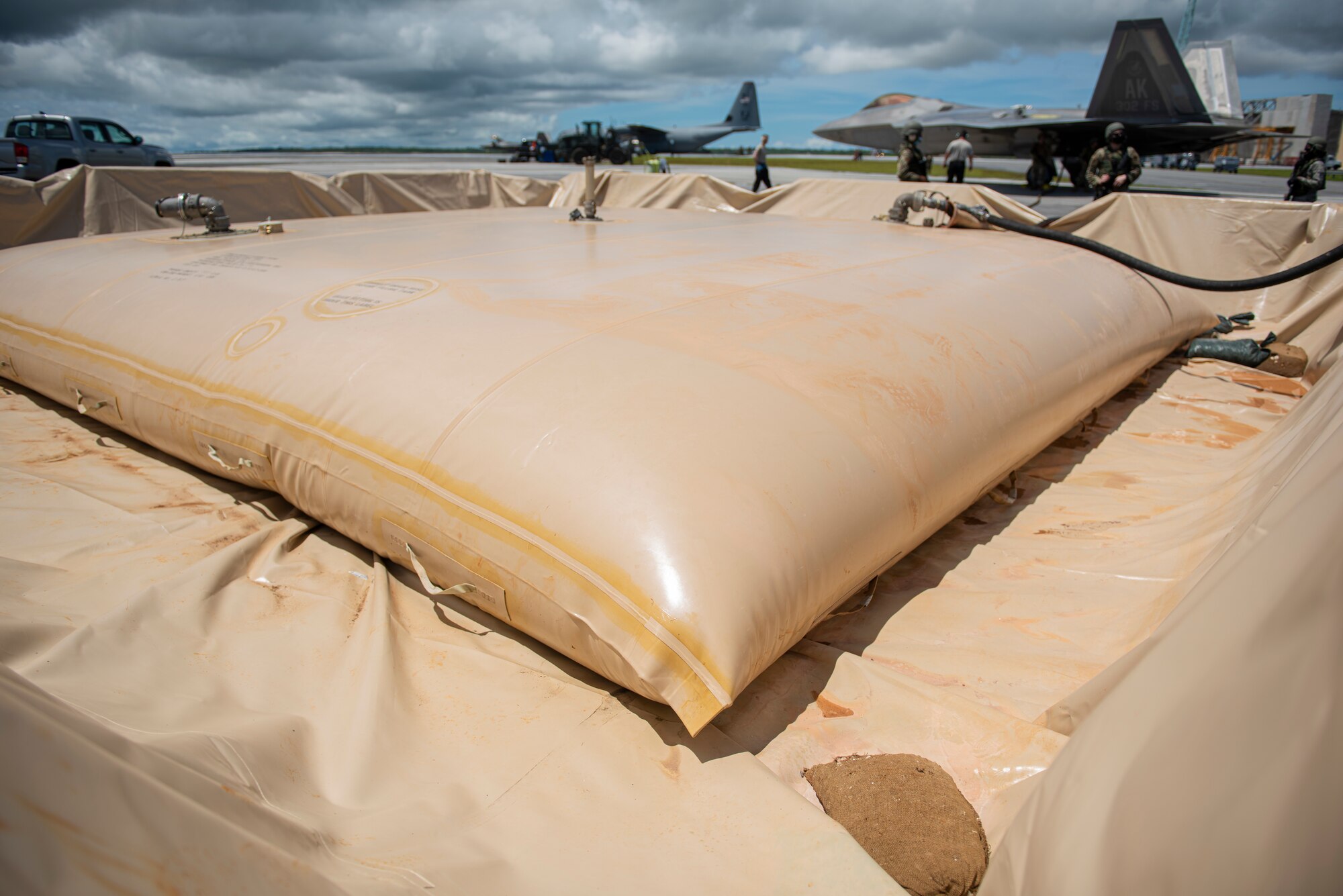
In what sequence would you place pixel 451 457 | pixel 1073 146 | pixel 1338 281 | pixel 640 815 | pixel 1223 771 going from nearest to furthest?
pixel 1223 771
pixel 640 815
pixel 451 457
pixel 1338 281
pixel 1073 146

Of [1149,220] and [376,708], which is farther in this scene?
[1149,220]

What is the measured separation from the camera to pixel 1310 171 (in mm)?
6047

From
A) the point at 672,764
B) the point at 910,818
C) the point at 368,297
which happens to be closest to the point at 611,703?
the point at 672,764

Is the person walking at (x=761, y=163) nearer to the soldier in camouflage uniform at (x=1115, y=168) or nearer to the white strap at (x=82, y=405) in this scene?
the soldier in camouflage uniform at (x=1115, y=168)

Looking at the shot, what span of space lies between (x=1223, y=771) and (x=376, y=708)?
1.29 metres

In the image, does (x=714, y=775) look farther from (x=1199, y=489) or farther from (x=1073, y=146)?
(x=1073, y=146)

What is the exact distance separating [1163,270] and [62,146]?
44.4 ft

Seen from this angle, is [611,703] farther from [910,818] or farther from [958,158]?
[958,158]

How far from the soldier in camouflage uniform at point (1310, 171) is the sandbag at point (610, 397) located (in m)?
4.69

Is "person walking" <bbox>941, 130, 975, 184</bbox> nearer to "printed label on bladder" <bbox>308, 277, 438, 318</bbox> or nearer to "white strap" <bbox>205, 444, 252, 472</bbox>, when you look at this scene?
"printed label on bladder" <bbox>308, 277, 438, 318</bbox>

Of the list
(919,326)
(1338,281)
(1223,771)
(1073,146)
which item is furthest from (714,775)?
(1073,146)

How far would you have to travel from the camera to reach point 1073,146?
611 inches

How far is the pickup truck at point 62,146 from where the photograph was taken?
996 cm

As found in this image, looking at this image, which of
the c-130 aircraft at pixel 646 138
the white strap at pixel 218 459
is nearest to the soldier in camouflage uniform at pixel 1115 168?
the white strap at pixel 218 459
